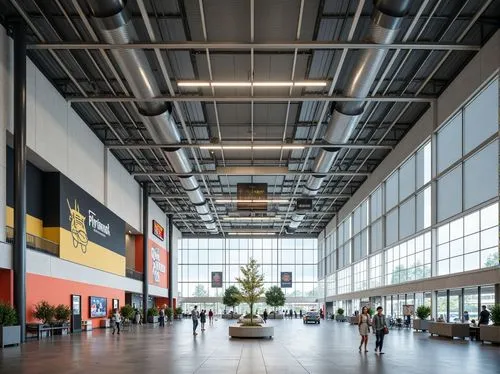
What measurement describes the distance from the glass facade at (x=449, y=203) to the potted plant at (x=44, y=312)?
60.9ft

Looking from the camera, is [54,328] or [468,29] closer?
[468,29]

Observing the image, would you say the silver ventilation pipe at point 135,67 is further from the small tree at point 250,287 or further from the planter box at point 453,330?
the planter box at point 453,330

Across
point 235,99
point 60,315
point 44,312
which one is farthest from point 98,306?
point 235,99

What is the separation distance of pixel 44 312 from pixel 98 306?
36.1 feet

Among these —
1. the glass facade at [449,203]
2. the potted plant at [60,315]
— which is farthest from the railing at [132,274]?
the glass facade at [449,203]

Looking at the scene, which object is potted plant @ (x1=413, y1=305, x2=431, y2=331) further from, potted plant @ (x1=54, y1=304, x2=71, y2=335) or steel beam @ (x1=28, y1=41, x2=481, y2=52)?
potted plant @ (x1=54, y1=304, x2=71, y2=335)

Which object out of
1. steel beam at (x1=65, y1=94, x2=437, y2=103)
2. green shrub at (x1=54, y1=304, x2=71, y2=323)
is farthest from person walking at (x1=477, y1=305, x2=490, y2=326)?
green shrub at (x1=54, y1=304, x2=71, y2=323)

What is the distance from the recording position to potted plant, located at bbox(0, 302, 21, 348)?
20703 mm

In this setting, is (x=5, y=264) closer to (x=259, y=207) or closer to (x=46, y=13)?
(x=46, y=13)

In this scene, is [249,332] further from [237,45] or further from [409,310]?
[409,310]

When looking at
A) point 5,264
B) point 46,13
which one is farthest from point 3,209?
point 46,13

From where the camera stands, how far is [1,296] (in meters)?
22.6

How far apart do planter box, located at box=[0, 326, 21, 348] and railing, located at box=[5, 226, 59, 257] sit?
3.60 m

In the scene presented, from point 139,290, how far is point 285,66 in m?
29.0
